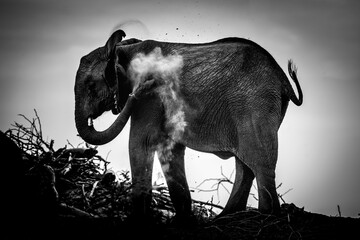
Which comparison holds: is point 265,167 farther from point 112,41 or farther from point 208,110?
point 112,41

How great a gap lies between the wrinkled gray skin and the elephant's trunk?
1cm

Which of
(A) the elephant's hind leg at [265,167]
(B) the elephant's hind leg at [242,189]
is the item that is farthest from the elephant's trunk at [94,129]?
(A) the elephant's hind leg at [265,167]

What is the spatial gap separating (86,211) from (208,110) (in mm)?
1828

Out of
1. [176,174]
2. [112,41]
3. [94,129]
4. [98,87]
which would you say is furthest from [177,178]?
[112,41]

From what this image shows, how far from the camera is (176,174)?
23.2 ft

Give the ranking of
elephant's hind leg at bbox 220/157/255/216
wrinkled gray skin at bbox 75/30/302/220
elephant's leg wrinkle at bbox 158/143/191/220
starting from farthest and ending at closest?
elephant's hind leg at bbox 220/157/255/216
elephant's leg wrinkle at bbox 158/143/191/220
wrinkled gray skin at bbox 75/30/302/220

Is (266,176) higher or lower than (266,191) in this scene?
higher

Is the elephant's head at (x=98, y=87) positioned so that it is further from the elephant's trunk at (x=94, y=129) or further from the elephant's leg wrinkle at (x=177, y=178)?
the elephant's leg wrinkle at (x=177, y=178)

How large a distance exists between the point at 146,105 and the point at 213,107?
89 centimetres

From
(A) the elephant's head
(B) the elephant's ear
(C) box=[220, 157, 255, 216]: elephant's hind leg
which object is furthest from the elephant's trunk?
(C) box=[220, 157, 255, 216]: elephant's hind leg

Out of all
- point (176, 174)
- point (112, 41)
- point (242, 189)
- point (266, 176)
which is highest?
point (112, 41)

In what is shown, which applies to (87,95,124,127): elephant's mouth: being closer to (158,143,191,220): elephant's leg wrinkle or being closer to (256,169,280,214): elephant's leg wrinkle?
(158,143,191,220): elephant's leg wrinkle

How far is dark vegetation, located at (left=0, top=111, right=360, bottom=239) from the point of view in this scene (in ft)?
16.5

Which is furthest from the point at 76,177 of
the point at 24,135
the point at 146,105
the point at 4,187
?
the point at 4,187
